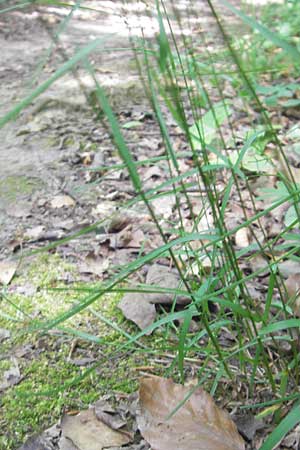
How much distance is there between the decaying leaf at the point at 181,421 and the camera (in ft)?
3.06

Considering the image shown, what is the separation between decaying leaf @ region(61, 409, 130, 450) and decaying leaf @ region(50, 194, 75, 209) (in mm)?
853

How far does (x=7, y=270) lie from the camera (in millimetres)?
1471

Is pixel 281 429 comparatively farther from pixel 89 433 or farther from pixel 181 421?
pixel 89 433

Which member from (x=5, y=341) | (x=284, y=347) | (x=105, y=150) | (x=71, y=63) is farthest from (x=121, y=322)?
(x=105, y=150)

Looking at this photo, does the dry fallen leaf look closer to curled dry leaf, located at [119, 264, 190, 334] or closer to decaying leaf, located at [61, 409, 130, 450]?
curled dry leaf, located at [119, 264, 190, 334]

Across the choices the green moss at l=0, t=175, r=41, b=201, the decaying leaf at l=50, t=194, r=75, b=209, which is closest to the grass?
the decaying leaf at l=50, t=194, r=75, b=209

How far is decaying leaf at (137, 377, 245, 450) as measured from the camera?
0.93 m

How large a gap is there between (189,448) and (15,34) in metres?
3.47

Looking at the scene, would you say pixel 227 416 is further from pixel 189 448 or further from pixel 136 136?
pixel 136 136

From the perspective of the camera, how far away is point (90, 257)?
150cm

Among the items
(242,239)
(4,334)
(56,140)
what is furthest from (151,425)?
(56,140)

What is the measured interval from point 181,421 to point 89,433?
0.17m

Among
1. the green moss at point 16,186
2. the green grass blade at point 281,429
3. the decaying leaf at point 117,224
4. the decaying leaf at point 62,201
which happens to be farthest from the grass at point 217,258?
the green moss at point 16,186

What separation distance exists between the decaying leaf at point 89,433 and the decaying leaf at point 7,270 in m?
0.50
